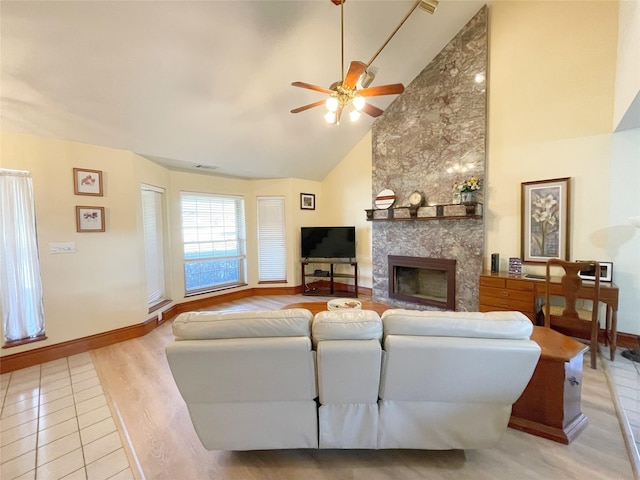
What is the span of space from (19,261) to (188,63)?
2.77 m

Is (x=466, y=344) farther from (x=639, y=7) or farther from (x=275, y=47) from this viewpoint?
(x=275, y=47)

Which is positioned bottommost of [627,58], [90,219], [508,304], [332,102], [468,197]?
[508,304]

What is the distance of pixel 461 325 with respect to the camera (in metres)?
1.48

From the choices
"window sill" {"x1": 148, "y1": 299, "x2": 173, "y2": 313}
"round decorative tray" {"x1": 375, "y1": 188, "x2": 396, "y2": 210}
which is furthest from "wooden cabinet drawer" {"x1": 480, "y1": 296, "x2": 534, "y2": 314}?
"window sill" {"x1": 148, "y1": 299, "x2": 173, "y2": 313}

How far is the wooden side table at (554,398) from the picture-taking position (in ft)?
5.83

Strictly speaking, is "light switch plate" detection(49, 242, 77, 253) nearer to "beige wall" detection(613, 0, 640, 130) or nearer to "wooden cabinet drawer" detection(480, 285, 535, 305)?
"wooden cabinet drawer" detection(480, 285, 535, 305)

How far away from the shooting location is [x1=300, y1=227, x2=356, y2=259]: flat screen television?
555 cm

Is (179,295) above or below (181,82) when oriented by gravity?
below

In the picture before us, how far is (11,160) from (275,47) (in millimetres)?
3045

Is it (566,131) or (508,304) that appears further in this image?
(508,304)

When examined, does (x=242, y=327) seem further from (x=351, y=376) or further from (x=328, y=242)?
Result: (x=328, y=242)

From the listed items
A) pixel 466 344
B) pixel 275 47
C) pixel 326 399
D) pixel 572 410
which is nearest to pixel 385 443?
pixel 326 399

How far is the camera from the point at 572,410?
6.18 ft

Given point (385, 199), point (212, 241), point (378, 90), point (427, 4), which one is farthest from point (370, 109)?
point (212, 241)
